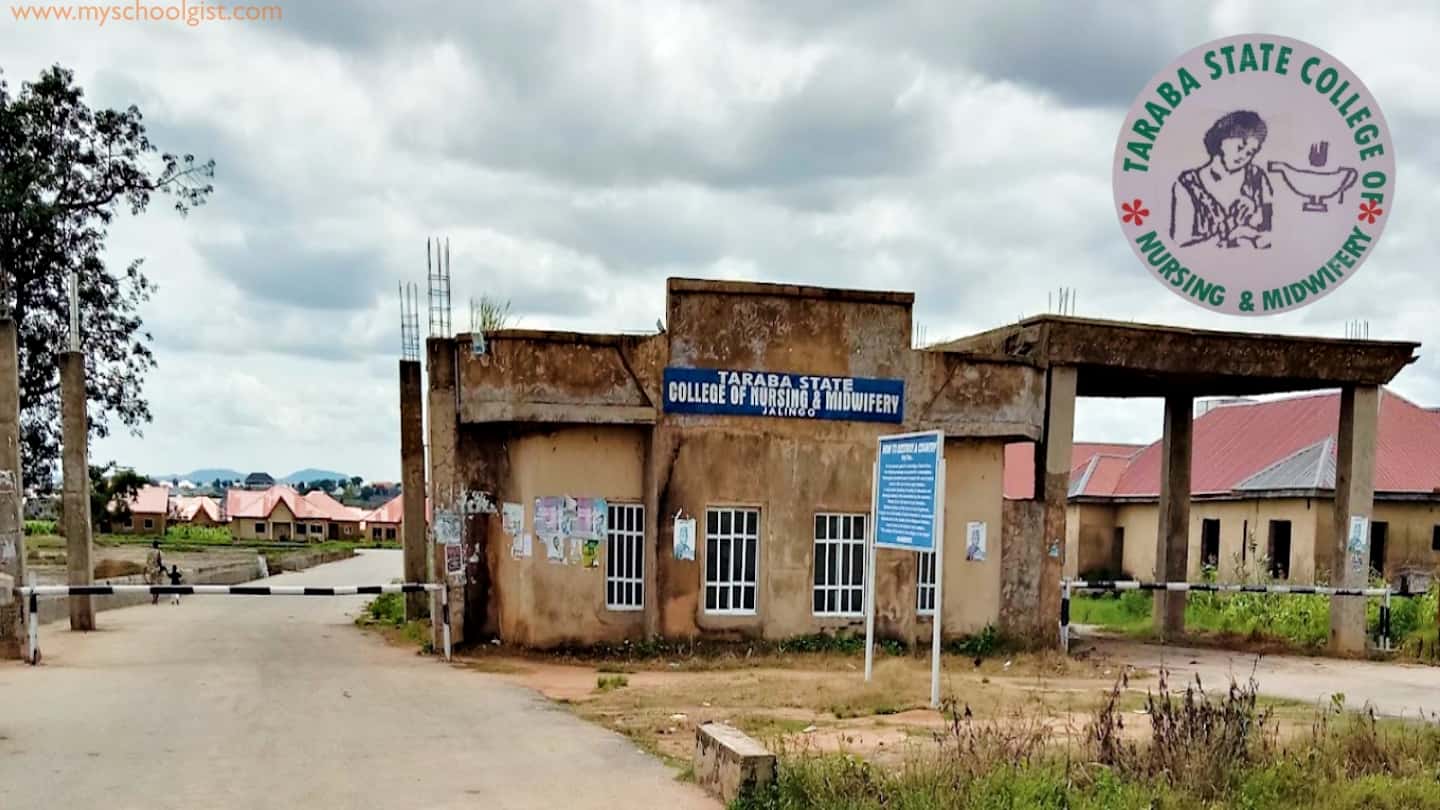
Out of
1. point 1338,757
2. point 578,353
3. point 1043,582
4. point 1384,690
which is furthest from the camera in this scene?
point 1043,582

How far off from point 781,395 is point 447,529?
184 inches

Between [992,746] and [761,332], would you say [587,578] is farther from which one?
[992,746]

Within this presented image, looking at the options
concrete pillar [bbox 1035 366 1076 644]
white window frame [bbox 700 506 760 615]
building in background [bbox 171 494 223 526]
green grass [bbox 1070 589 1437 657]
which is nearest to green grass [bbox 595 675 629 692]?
white window frame [bbox 700 506 760 615]

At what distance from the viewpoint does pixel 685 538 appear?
14492 millimetres

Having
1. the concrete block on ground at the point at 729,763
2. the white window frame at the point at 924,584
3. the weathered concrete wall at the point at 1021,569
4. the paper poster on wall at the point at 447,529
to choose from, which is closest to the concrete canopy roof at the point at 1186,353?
the weathered concrete wall at the point at 1021,569

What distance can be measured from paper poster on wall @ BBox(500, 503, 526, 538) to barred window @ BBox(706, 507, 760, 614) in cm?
238

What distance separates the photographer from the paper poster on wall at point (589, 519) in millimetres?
14500

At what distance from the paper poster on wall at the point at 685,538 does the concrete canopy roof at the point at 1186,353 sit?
167 inches

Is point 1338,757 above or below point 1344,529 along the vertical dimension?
below

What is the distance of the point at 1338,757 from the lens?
7660 mm

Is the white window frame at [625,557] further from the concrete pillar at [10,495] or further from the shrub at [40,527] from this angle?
the shrub at [40,527]

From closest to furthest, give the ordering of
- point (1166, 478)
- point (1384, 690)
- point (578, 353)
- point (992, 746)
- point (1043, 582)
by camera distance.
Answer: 1. point (992, 746)
2. point (1384, 690)
3. point (578, 353)
4. point (1043, 582)
5. point (1166, 478)

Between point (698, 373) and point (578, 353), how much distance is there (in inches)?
62.3

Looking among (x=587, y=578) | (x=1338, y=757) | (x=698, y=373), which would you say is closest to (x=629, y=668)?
(x=587, y=578)
